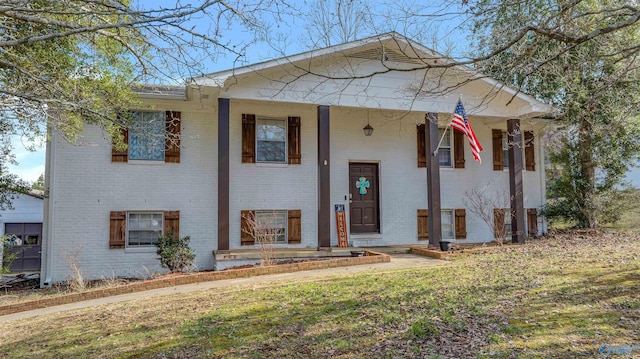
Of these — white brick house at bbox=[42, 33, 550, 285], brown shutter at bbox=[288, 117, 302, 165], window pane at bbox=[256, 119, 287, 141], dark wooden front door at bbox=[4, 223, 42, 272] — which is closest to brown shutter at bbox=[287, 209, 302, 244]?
white brick house at bbox=[42, 33, 550, 285]

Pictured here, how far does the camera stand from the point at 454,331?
14.2ft

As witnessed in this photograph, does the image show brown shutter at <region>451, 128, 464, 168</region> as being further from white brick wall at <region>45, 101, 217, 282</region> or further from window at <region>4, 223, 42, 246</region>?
window at <region>4, 223, 42, 246</region>

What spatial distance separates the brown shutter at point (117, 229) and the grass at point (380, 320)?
3.52 metres

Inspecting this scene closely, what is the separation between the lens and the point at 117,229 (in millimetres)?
9867

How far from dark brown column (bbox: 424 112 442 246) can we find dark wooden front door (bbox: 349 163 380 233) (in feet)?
5.78

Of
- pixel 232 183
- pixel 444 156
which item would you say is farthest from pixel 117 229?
pixel 444 156

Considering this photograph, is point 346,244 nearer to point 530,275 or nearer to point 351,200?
point 351,200

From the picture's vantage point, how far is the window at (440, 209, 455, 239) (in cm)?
1250

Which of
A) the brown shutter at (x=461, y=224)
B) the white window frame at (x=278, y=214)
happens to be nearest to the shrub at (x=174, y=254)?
the white window frame at (x=278, y=214)

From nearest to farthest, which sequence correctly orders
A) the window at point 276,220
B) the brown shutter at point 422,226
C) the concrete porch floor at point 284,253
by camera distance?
the concrete porch floor at point 284,253 → the window at point 276,220 → the brown shutter at point 422,226

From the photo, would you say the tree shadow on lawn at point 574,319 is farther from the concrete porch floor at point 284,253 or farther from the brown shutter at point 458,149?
the brown shutter at point 458,149

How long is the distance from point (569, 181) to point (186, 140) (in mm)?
11478

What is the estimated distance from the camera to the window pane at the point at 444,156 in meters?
12.7

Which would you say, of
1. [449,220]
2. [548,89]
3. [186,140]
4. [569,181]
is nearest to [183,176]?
[186,140]
